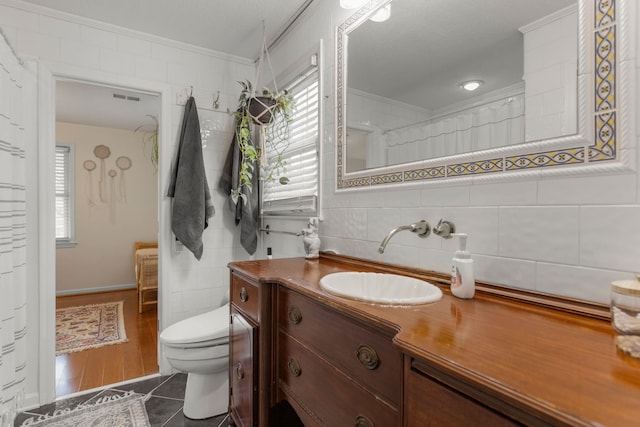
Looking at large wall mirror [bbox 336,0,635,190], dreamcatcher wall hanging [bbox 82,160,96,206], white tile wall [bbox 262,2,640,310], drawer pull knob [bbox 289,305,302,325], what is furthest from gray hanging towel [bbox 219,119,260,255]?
dreamcatcher wall hanging [bbox 82,160,96,206]

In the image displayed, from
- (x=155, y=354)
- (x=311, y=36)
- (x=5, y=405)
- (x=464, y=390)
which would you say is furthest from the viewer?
(x=155, y=354)

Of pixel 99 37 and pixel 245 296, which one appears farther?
pixel 99 37

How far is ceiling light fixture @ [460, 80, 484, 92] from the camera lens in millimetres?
1087

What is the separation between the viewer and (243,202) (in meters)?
2.44

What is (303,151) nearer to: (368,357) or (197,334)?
(197,334)

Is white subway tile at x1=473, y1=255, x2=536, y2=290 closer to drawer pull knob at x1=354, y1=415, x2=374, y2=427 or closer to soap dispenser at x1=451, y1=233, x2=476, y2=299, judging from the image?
soap dispenser at x1=451, y1=233, x2=476, y2=299

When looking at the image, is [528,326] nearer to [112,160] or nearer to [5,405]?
[5,405]

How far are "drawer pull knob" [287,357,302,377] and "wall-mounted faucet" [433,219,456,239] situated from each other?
676mm

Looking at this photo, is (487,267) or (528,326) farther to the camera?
(487,267)

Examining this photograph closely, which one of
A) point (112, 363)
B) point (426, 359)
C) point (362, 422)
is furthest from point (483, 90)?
point (112, 363)

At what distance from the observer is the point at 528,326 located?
2.31 ft

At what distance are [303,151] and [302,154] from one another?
0.07 ft

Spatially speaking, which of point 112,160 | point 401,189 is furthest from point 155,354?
point 112,160

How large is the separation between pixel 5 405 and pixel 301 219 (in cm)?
166
